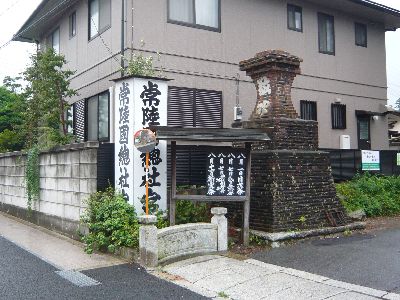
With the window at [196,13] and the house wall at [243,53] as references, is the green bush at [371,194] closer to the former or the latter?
the house wall at [243,53]

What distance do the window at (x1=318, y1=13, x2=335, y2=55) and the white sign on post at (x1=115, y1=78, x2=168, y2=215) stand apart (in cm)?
983

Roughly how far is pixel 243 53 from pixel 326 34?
468cm

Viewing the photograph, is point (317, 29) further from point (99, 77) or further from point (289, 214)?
point (289, 214)

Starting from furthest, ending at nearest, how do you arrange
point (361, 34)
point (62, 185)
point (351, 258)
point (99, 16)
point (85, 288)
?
point (361, 34) < point (99, 16) < point (62, 185) < point (351, 258) < point (85, 288)

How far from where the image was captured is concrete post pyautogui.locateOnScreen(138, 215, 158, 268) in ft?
25.5

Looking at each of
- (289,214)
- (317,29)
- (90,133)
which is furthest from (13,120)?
(289,214)

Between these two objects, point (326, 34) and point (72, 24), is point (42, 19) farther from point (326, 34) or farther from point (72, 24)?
point (326, 34)

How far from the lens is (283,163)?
32.9 feet

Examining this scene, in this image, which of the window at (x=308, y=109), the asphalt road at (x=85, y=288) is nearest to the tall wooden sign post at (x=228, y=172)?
the asphalt road at (x=85, y=288)

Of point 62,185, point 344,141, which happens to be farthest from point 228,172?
point 344,141

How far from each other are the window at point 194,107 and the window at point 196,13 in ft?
7.00

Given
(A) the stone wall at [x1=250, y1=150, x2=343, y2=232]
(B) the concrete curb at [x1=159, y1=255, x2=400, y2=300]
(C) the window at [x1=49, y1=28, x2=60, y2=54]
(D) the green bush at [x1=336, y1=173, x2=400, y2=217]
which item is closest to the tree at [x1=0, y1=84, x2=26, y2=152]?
(C) the window at [x1=49, y1=28, x2=60, y2=54]

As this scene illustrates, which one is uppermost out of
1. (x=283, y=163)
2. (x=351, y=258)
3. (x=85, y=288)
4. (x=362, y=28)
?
(x=362, y=28)

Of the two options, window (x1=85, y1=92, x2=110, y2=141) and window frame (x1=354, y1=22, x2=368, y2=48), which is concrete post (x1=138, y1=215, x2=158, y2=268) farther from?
window frame (x1=354, y1=22, x2=368, y2=48)
